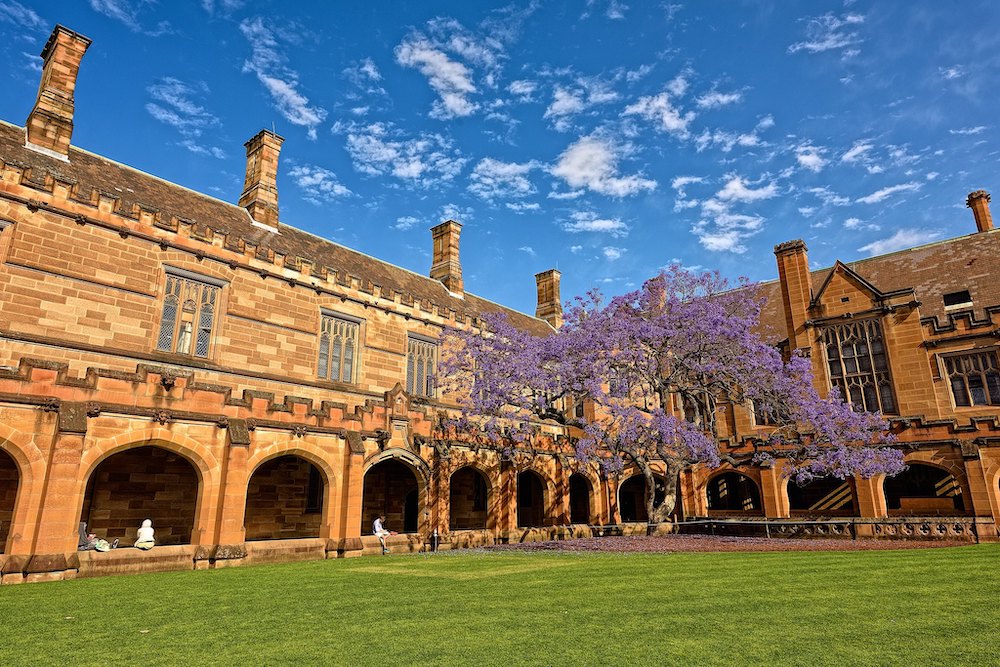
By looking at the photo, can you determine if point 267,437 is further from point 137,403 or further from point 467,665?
point 467,665

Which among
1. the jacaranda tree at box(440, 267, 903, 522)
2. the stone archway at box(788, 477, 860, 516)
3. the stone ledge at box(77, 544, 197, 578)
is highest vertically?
the jacaranda tree at box(440, 267, 903, 522)

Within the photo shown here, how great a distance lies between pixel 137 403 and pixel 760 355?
1851 centimetres

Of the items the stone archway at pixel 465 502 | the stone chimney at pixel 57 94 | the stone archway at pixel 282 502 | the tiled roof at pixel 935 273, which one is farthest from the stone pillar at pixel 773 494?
the stone chimney at pixel 57 94

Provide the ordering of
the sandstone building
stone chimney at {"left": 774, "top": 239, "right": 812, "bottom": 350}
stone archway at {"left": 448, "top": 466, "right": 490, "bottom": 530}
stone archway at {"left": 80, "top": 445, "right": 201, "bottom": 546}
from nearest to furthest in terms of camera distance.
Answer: the sandstone building → stone archway at {"left": 80, "top": 445, "right": 201, "bottom": 546} → stone archway at {"left": 448, "top": 466, "right": 490, "bottom": 530} → stone chimney at {"left": 774, "top": 239, "right": 812, "bottom": 350}

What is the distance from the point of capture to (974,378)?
2478 centimetres

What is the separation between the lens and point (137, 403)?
1291cm

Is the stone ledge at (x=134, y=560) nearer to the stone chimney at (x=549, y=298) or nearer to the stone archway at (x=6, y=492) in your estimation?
the stone archway at (x=6, y=492)

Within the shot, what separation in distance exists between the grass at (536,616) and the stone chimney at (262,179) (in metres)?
15.2

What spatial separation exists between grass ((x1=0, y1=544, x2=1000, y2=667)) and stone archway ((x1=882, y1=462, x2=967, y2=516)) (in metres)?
15.4

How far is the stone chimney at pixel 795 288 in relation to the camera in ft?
94.4

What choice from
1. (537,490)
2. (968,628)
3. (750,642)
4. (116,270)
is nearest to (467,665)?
(750,642)

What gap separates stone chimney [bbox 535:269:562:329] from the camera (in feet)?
122

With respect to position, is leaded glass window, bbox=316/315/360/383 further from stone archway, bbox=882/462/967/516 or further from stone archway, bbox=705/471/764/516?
stone archway, bbox=882/462/967/516

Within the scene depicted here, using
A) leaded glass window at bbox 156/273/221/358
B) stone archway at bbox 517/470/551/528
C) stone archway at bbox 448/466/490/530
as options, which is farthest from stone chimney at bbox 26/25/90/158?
stone archway at bbox 517/470/551/528
